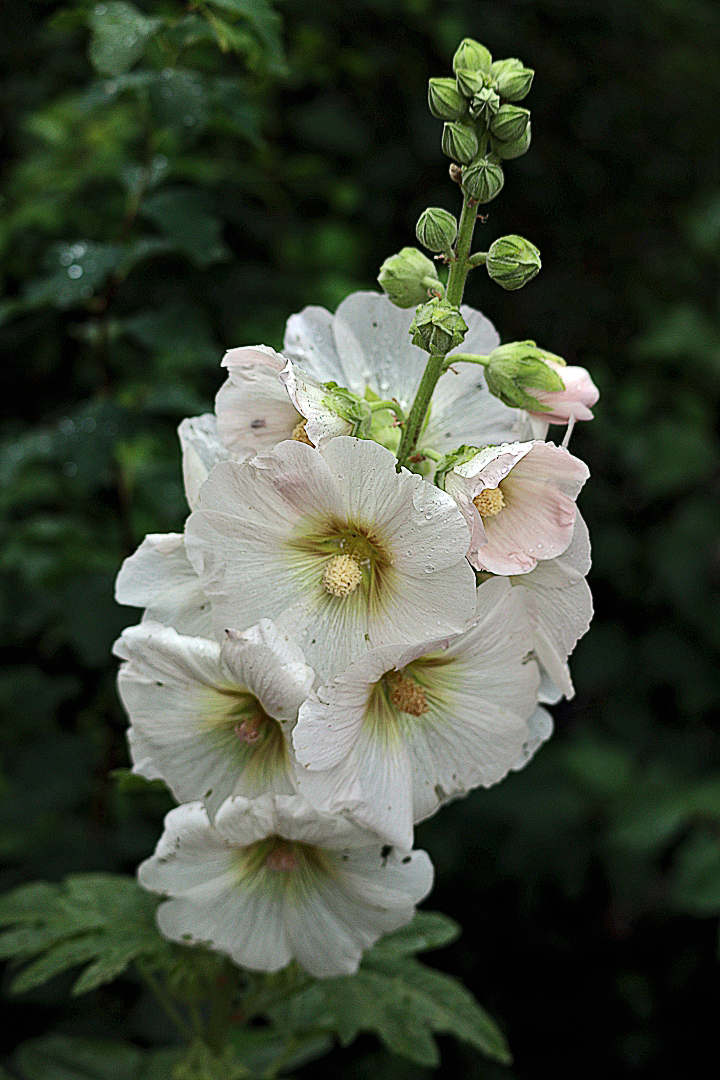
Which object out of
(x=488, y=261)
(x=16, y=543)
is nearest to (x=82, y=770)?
(x=16, y=543)

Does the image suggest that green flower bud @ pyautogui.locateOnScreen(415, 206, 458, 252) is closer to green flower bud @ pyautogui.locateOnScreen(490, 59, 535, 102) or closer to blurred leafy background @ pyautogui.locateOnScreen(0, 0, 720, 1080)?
green flower bud @ pyautogui.locateOnScreen(490, 59, 535, 102)

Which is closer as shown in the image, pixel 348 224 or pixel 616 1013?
pixel 616 1013

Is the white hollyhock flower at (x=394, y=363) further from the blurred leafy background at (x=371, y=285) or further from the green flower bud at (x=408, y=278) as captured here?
the blurred leafy background at (x=371, y=285)

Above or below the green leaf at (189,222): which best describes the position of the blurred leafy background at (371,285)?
below

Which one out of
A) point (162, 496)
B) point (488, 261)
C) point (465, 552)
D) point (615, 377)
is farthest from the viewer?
point (615, 377)

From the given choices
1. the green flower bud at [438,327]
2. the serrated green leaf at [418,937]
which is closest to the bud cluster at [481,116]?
the green flower bud at [438,327]

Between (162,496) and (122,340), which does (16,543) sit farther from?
(122,340)

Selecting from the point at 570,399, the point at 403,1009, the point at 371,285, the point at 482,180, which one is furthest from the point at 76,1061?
the point at 371,285
